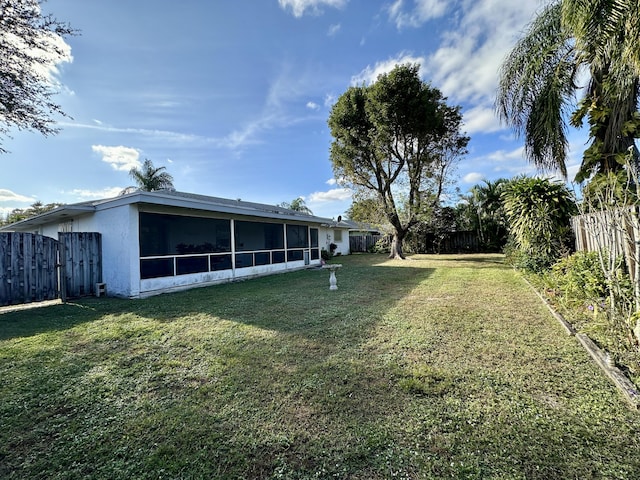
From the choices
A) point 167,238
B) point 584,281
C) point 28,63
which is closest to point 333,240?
point 167,238

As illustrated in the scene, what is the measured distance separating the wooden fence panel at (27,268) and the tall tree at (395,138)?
13.6 m

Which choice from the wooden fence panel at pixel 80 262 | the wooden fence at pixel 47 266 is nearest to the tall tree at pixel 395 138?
the wooden fence panel at pixel 80 262

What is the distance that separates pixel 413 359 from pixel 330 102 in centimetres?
1675

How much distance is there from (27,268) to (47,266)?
362 mm

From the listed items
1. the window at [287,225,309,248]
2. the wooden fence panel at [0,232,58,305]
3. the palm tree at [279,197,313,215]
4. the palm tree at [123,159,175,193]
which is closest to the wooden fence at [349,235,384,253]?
the window at [287,225,309,248]

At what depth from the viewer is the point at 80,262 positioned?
7.86 meters

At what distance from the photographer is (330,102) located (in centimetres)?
1706

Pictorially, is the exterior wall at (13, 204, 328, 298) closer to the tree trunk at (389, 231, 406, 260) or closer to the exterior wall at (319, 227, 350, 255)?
the tree trunk at (389, 231, 406, 260)

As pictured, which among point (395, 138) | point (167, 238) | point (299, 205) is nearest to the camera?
point (167, 238)

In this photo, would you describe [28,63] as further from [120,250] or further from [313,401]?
[313,401]

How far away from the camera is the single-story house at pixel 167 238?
7.64 m

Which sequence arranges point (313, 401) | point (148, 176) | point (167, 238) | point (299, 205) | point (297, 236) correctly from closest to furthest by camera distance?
1. point (313, 401)
2. point (167, 238)
3. point (297, 236)
4. point (148, 176)
5. point (299, 205)

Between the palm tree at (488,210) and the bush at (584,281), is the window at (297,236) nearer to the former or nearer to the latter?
the bush at (584,281)

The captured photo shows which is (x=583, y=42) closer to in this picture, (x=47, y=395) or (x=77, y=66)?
(x=47, y=395)
